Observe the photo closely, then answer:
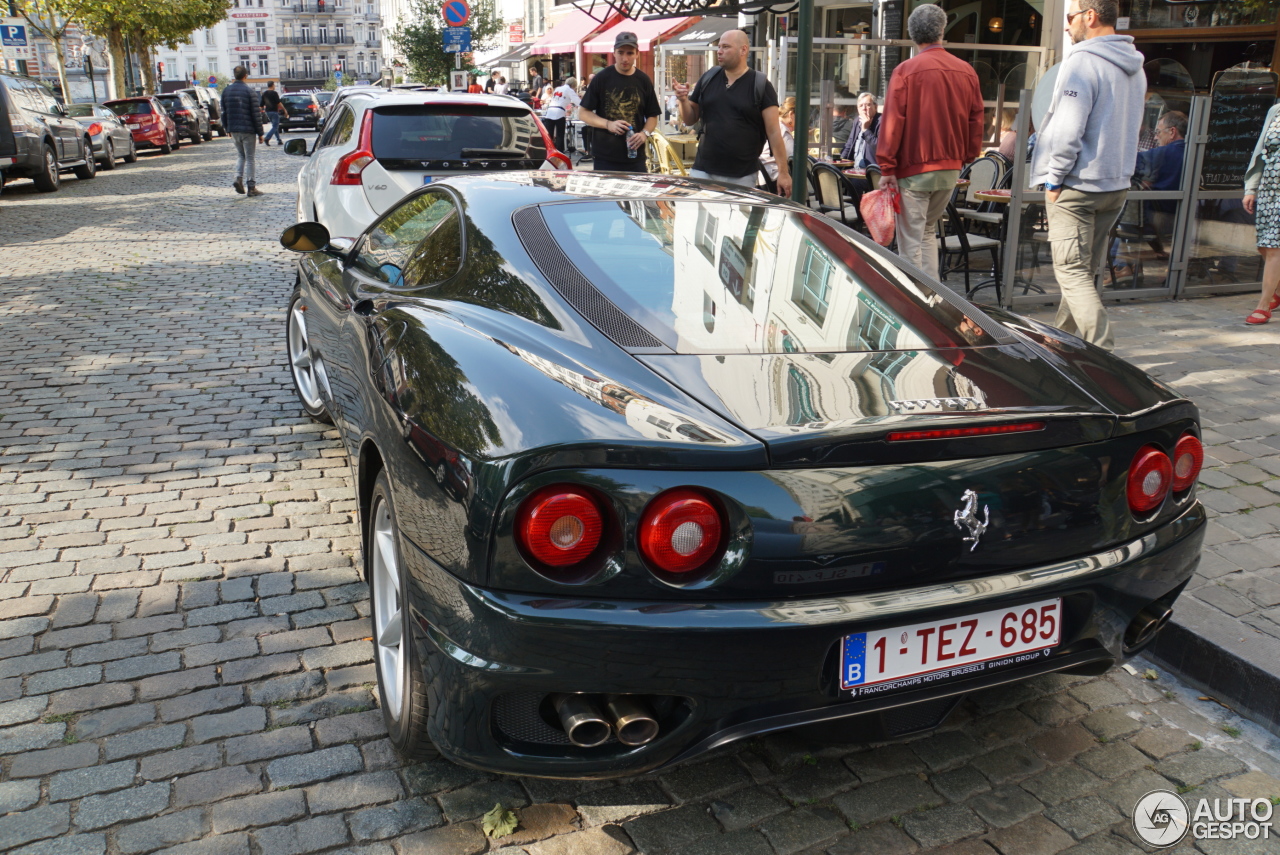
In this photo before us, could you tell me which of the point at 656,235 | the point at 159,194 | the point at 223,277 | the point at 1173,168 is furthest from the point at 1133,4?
the point at 159,194

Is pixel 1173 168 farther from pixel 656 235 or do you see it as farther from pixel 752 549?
pixel 752 549

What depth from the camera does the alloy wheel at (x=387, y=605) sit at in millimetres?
2711

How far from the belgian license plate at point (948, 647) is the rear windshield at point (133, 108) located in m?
30.5

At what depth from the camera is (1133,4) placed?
11.5m

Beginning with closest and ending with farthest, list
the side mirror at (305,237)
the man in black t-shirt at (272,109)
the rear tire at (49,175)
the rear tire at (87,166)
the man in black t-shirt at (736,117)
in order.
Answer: the side mirror at (305,237) → the man in black t-shirt at (736,117) → the rear tire at (49,175) → the rear tire at (87,166) → the man in black t-shirt at (272,109)

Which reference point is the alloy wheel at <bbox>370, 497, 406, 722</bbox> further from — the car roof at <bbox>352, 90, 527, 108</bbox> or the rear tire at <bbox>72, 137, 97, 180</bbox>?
the rear tire at <bbox>72, 137, 97, 180</bbox>

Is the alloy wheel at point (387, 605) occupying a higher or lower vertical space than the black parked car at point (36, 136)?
lower

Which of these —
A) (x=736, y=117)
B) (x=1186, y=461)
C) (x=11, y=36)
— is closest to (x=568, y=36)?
(x=11, y=36)

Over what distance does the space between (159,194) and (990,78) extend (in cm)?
1334

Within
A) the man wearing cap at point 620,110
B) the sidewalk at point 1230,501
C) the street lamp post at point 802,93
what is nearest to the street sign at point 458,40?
the man wearing cap at point 620,110

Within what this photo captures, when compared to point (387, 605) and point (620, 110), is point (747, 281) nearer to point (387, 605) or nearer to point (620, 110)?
point (387, 605)

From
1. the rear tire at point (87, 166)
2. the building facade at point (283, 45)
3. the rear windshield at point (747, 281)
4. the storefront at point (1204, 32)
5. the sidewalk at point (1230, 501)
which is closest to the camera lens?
the rear windshield at point (747, 281)

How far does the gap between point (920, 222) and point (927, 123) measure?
2.09ft

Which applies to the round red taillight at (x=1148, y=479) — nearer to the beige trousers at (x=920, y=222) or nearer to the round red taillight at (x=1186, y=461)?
the round red taillight at (x=1186, y=461)
